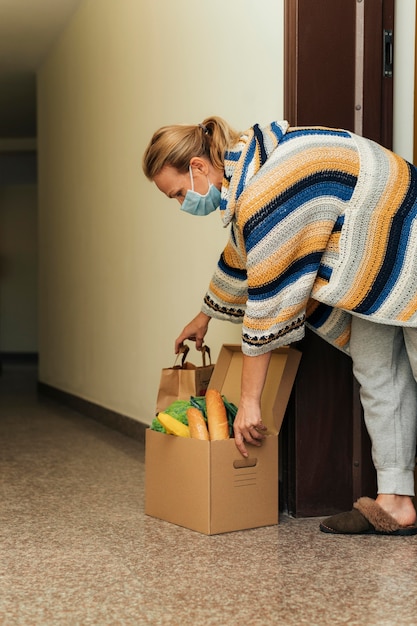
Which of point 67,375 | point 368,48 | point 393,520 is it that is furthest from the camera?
point 67,375

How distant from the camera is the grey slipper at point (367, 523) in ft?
7.10

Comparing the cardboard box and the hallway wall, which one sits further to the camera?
the hallway wall

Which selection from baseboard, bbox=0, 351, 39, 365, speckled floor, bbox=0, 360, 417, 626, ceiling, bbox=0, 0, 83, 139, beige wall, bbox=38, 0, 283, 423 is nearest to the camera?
speckled floor, bbox=0, 360, 417, 626

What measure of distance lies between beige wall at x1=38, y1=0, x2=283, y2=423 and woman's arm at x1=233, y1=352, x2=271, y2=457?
731 mm

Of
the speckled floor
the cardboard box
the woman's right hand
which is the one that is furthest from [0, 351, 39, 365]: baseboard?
the cardboard box

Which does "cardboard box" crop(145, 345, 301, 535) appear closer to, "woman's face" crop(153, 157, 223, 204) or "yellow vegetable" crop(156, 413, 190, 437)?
"yellow vegetable" crop(156, 413, 190, 437)

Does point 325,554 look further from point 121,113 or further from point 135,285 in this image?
point 121,113

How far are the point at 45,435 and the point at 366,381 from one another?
2.24 m

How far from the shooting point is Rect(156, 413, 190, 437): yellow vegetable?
7.42 ft

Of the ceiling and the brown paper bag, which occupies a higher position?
the ceiling

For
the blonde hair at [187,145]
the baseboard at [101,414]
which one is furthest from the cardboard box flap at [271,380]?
the baseboard at [101,414]

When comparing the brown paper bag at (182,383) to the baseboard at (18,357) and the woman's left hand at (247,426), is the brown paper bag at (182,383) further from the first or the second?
the baseboard at (18,357)

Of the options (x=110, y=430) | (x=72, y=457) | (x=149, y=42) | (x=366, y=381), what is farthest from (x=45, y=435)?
(x=366, y=381)

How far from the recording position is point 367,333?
7.16 ft
